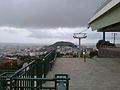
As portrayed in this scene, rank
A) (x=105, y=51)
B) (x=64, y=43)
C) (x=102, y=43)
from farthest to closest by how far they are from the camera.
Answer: (x=102, y=43) < (x=64, y=43) < (x=105, y=51)

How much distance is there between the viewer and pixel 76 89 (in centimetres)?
973

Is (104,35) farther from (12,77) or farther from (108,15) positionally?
(12,77)

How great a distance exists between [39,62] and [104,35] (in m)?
32.5

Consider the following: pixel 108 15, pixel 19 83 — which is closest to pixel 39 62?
pixel 19 83

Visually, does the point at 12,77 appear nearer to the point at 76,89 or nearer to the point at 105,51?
the point at 76,89

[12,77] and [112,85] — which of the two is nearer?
[12,77]

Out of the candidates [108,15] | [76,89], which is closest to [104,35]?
[108,15]

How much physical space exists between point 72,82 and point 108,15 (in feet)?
18.7

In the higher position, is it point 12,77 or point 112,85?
point 12,77

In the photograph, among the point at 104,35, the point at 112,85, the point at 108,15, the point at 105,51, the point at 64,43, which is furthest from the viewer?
the point at 104,35

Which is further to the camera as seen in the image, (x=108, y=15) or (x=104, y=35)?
(x=104, y=35)

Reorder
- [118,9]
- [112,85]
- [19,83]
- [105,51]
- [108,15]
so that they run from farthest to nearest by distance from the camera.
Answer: [105,51] → [108,15] → [118,9] → [112,85] → [19,83]

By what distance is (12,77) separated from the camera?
5.60 metres

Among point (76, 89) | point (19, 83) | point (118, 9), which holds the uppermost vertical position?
point (118, 9)
